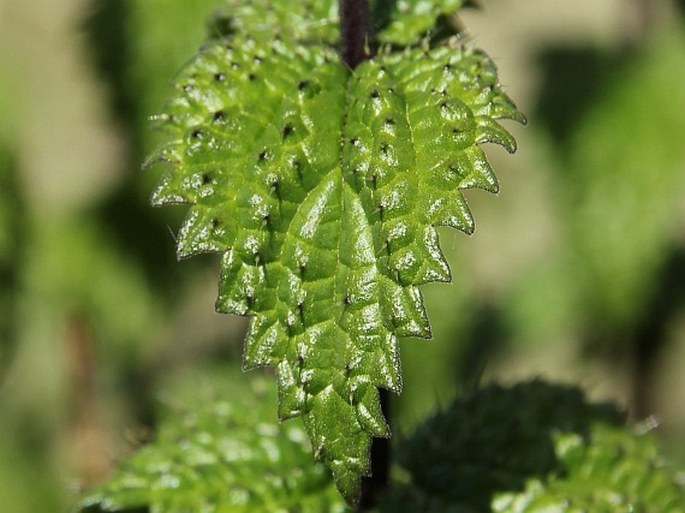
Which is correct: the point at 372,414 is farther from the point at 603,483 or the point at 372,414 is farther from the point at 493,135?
the point at 603,483

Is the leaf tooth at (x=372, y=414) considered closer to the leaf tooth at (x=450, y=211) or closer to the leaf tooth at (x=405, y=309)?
the leaf tooth at (x=405, y=309)

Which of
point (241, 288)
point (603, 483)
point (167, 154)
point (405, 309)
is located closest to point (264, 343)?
point (241, 288)

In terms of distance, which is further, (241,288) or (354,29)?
(354,29)

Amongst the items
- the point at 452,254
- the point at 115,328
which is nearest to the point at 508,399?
the point at 452,254

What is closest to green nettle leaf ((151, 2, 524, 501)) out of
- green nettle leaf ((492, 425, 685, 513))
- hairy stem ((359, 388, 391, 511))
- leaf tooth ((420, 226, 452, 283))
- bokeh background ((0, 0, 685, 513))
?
leaf tooth ((420, 226, 452, 283))

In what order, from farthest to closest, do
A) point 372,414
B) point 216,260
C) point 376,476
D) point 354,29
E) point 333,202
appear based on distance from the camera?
1. point 216,260
2. point 376,476
3. point 354,29
4. point 333,202
5. point 372,414

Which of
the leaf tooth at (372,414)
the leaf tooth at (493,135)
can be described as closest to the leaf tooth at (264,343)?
the leaf tooth at (372,414)

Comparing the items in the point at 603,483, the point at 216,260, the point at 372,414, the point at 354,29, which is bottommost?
the point at 603,483
